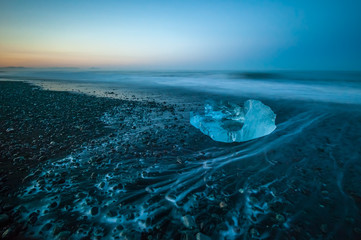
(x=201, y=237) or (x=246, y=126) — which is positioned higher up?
(x=246, y=126)

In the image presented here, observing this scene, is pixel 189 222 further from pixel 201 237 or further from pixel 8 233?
pixel 8 233

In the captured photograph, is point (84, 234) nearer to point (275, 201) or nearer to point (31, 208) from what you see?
point (31, 208)

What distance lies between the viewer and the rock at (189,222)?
8.49ft

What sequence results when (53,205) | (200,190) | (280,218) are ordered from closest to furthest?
1. (280,218)
2. (53,205)
3. (200,190)

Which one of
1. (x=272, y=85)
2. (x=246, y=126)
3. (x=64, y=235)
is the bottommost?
(x=64, y=235)

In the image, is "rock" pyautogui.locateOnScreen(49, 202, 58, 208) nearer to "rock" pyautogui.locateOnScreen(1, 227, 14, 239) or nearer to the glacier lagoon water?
the glacier lagoon water

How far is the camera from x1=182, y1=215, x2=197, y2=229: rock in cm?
259

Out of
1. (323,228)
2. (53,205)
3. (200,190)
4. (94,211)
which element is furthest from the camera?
(200,190)

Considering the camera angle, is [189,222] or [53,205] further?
[53,205]

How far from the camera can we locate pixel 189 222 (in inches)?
104

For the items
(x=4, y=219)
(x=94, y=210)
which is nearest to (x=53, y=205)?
(x=4, y=219)

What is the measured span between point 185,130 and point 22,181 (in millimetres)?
4634

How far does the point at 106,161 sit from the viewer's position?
4375mm

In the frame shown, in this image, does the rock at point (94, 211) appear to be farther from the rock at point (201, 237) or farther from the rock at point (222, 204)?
the rock at point (222, 204)
